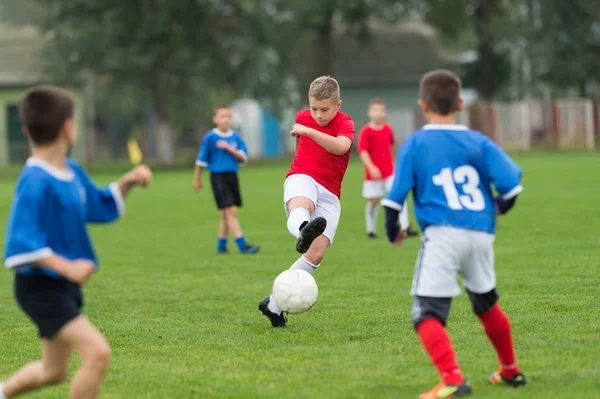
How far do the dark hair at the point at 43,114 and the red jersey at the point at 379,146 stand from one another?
10.3m

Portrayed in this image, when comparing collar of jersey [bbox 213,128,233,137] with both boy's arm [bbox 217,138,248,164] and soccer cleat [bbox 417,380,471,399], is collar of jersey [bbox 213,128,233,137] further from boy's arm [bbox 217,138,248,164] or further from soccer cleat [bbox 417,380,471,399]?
soccer cleat [bbox 417,380,471,399]

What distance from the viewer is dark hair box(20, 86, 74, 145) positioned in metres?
4.72

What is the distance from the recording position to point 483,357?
21.0ft

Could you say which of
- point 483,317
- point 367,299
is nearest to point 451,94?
point 483,317

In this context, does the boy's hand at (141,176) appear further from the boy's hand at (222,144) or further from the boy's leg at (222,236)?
the boy's leg at (222,236)

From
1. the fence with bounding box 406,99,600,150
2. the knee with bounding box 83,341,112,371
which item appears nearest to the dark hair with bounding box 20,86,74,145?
the knee with bounding box 83,341,112,371

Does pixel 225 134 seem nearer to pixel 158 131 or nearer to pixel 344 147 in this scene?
pixel 344 147

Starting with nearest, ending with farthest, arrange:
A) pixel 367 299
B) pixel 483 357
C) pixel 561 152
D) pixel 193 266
Answer: pixel 483 357 → pixel 367 299 → pixel 193 266 → pixel 561 152

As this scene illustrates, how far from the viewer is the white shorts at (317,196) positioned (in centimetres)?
796

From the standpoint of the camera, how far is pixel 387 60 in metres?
62.8

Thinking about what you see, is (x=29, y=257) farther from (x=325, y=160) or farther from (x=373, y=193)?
(x=373, y=193)

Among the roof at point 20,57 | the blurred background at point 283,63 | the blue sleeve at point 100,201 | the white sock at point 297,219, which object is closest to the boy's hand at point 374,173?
the white sock at point 297,219

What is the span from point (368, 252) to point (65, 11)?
34.7 m

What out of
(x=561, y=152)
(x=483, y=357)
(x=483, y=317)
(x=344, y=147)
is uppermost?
(x=344, y=147)
